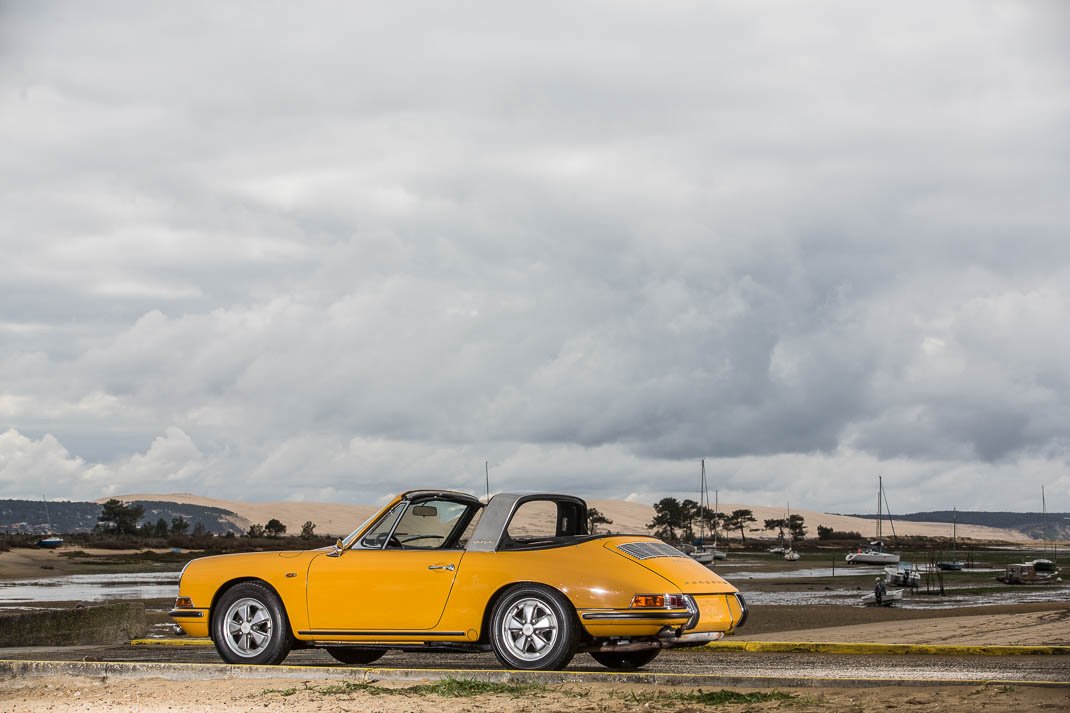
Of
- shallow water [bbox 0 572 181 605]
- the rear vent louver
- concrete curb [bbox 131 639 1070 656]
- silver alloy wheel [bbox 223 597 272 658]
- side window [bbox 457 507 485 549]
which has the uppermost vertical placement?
side window [bbox 457 507 485 549]

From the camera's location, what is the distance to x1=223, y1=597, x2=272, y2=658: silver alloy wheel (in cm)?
1258

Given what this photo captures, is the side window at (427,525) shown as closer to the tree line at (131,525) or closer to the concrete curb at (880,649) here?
the concrete curb at (880,649)

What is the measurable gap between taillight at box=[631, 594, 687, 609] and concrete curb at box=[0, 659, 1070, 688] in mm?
573

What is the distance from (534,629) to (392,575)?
→ 1519 mm

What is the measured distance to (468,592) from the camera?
1163cm

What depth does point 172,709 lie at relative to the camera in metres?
A: 9.88

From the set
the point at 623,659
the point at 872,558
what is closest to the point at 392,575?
the point at 623,659

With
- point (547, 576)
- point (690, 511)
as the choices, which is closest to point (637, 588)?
point (547, 576)

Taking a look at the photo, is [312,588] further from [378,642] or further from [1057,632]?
[1057,632]

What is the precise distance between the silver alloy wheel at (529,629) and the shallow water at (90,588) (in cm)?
3756

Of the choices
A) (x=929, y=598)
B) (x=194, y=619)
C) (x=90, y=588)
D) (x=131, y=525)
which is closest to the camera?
(x=194, y=619)

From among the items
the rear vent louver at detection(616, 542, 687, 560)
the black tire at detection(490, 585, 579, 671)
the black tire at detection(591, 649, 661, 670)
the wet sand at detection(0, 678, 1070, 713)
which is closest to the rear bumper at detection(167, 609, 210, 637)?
the wet sand at detection(0, 678, 1070, 713)

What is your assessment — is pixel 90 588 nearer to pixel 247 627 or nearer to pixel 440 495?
pixel 247 627

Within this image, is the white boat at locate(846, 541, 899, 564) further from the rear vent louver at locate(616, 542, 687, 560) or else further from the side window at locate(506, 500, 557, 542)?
the rear vent louver at locate(616, 542, 687, 560)
